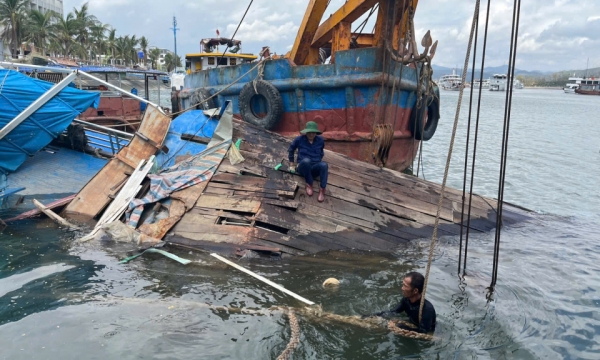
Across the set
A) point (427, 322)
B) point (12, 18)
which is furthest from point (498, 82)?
point (427, 322)

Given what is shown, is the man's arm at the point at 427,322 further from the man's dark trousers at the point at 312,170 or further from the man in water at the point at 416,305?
the man's dark trousers at the point at 312,170

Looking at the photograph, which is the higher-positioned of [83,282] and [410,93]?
[410,93]

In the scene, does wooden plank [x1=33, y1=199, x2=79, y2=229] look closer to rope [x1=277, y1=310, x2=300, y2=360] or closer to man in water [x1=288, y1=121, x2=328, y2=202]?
man in water [x1=288, y1=121, x2=328, y2=202]

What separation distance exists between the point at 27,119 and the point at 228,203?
176 inches

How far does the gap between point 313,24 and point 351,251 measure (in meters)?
6.28

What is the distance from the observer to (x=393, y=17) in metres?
8.85

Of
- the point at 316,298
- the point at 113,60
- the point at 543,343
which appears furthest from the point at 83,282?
the point at 113,60

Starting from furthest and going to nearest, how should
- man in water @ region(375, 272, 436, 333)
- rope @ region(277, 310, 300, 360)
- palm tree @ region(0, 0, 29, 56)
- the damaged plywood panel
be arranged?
palm tree @ region(0, 0, 29, 56), the damaged plywood panel, man in water @ region(375, 272, 436, 333), rope @ region(277, 310, 300, 360)

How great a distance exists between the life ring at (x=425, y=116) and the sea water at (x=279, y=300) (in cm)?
431

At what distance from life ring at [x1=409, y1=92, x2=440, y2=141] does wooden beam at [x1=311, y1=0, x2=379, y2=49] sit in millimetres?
2583

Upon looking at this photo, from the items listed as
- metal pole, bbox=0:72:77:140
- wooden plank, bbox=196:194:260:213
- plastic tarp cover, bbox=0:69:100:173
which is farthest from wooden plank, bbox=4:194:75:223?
wooden plank, bbox=196:194:260:213

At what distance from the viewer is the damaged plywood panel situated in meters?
6.82

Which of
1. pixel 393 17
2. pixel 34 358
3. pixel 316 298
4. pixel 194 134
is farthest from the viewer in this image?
pixel 393 17

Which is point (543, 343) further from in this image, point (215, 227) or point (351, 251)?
point (215, 227)
